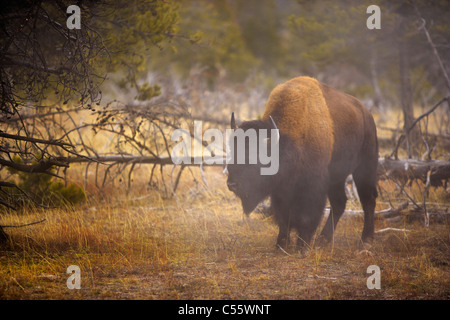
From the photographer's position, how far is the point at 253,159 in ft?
16.2

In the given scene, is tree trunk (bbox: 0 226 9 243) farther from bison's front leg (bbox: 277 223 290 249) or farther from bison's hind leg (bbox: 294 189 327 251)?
bison's hind leg (bbox: 294 189 327 251)

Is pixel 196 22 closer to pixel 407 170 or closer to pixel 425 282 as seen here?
pixel 407 170

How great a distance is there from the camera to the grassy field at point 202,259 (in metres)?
4.05

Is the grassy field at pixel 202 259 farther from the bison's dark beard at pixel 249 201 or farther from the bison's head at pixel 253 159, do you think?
the bison's head at pixel 253 159

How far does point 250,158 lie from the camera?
194 inches

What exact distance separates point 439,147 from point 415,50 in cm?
332

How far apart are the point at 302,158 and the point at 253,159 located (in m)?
0.74

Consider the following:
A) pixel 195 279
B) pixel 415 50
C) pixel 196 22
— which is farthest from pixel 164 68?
pixel 195 279

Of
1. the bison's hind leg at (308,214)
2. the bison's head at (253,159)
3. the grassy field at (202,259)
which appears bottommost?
the grassy field at (202,259)

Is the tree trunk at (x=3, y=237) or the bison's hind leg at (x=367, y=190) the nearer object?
the tree trunk at (x=3, y=237)

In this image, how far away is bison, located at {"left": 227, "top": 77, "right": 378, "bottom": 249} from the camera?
509 cm

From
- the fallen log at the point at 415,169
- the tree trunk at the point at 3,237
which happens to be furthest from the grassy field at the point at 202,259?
the fallen log at the point at 415,169

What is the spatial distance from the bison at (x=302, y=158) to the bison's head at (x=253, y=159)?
0.5 inches

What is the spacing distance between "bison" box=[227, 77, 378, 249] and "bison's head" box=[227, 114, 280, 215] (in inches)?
0.5
